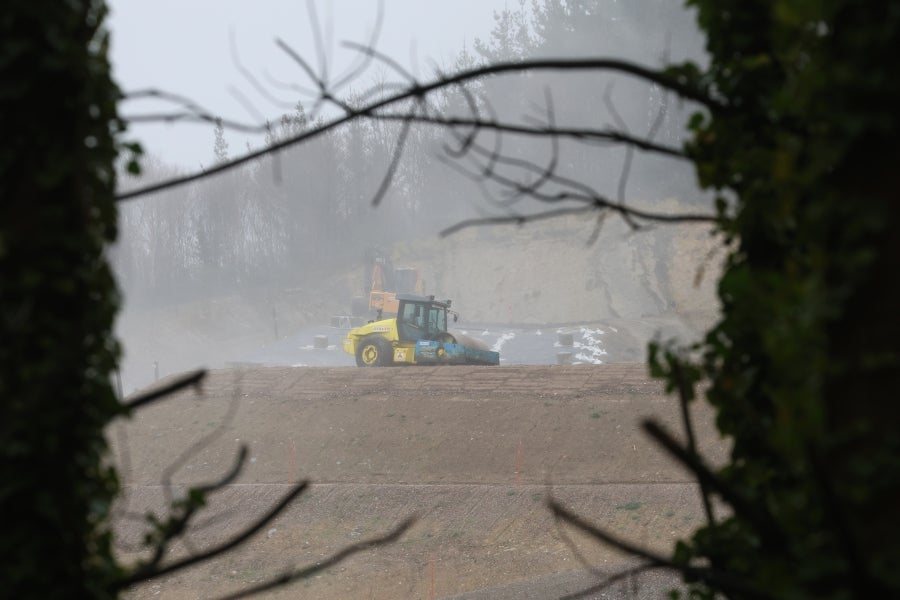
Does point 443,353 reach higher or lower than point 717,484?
lower

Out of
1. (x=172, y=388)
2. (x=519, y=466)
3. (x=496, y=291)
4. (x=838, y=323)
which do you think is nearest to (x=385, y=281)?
(x=496, y=291)

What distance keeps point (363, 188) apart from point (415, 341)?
41.4 m

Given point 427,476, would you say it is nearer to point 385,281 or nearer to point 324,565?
point 324,565

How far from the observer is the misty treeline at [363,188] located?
61.3 m

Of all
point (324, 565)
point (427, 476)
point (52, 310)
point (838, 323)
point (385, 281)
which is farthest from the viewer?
point (385, 281)

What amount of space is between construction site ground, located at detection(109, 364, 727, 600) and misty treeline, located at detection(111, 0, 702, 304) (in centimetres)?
3497

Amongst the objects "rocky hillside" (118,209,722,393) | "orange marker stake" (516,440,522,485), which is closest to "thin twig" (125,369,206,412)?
"orange marker stake" (516,440,522,485)

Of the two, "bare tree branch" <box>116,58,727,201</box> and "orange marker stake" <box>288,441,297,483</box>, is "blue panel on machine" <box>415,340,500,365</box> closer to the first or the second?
"orange marker stake" <box>288,441,297,483</box>

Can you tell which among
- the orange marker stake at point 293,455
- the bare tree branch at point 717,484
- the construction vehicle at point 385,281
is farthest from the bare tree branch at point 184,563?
the construction vehicle at point 385,281

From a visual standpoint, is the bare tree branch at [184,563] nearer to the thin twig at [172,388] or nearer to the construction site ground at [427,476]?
the thin twig at [172,388]

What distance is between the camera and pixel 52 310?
245cm

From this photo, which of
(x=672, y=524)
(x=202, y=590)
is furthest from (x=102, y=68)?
(x=672, y=524)

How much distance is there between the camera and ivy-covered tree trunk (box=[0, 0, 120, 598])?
7.68 ft

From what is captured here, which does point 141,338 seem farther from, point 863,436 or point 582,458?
point 863,436
